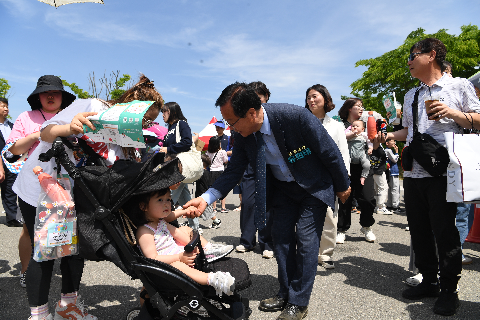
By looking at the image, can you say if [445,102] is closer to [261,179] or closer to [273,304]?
[261,179]

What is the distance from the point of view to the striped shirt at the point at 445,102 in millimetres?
2848

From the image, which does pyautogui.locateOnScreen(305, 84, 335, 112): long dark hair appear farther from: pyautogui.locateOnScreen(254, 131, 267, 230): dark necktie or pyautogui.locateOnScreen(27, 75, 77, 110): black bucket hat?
pyautogui.locateOnScreen(27, 75, 77, 110): black bucket hat

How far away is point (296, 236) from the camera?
2.90 meters

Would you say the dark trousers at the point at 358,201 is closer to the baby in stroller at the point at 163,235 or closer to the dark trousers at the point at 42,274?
the baby in stroller at the point at 163,235

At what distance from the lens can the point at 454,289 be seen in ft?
9.26

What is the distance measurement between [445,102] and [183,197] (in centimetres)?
375

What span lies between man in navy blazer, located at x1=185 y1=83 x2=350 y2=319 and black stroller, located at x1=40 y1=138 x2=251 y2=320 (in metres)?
0.55

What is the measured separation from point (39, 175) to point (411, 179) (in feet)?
10.1

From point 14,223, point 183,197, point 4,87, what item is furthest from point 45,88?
point 4,87

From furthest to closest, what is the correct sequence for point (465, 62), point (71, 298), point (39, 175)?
point (465, 62) < point (71, 298) < point (39, 175)

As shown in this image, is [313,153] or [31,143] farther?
[313,153]

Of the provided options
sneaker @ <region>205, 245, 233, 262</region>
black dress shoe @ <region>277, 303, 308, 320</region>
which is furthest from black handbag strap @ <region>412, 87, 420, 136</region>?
sneaker @ <region>205, 245, 233, 262</region>

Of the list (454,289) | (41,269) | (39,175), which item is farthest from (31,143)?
(454,289)

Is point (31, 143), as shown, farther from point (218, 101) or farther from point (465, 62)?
point (465, 62)
